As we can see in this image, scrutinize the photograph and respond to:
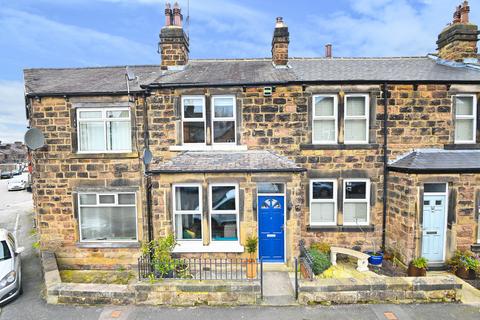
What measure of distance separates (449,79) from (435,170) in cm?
355

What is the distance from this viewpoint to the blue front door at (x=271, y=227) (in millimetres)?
8258

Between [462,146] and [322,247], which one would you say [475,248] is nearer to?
[462,146]

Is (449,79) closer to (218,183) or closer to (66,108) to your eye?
(218,183)

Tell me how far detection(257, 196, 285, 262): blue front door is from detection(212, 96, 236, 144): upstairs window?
2.55 metres

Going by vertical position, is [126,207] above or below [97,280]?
above

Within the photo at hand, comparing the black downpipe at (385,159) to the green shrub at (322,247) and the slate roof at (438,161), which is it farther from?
the green shrub at (322,247)

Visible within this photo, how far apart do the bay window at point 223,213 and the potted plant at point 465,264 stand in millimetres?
6927

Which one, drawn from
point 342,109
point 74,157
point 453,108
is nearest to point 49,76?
point 74,157

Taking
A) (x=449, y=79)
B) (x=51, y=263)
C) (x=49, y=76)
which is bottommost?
(x=51, y=263)

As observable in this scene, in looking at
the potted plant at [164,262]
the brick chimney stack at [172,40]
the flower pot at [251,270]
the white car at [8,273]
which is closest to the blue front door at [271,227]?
the flower pot at [251,270]

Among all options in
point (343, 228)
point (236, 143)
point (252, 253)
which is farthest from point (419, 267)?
point (236, 143)

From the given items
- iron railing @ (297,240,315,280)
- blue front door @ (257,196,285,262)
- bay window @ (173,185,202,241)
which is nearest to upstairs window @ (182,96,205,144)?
bay window @ (173,185,202,241)

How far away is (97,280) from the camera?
26.9 ft

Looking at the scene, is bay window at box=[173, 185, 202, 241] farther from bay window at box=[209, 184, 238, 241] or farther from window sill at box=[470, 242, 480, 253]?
window sill at box=[470, 242, 480, 253]
